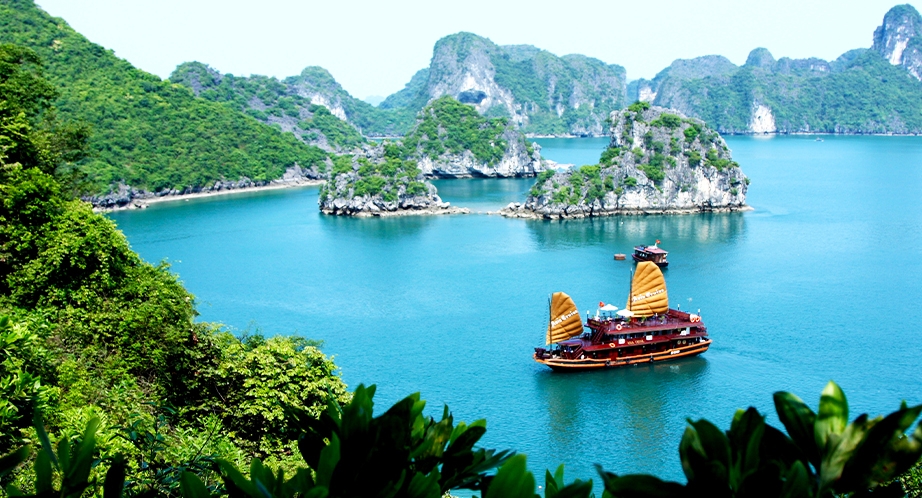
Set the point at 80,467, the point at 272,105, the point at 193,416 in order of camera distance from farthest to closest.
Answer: the point at 272,105 → the point at 193,416 → the point at 80,467

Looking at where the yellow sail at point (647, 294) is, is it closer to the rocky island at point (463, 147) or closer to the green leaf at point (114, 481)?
the green leaf at point (114, 481)

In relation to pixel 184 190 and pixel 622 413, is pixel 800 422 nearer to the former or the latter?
pixel 622 413

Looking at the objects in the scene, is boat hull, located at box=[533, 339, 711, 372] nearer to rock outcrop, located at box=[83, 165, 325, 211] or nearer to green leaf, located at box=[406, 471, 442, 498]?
green leaf, located at box=[406, 471, 442, 498]

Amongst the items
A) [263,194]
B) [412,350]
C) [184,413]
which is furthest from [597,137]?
[184,413]

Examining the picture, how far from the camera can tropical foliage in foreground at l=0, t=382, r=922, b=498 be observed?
4.34 ft

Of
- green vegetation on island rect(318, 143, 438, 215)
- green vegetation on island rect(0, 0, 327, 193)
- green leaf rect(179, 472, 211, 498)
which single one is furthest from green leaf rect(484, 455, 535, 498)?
green vegetation on island rect(0, 0, 327, 193)

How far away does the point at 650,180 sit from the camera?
5188 cm

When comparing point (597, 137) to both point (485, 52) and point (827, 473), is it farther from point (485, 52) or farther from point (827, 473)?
point (827, 473)

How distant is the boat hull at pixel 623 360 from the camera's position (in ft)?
71.4

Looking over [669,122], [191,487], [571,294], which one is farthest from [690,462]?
[669,122]

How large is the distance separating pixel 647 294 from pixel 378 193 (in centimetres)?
3197

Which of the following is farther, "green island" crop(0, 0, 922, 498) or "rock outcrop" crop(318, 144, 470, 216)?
"rock outcrop" crop(318, 144, 470, 216)

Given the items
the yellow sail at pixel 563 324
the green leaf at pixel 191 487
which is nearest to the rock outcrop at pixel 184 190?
the yellow sail at pixel 563 324

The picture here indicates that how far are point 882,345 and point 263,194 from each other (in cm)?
5004
